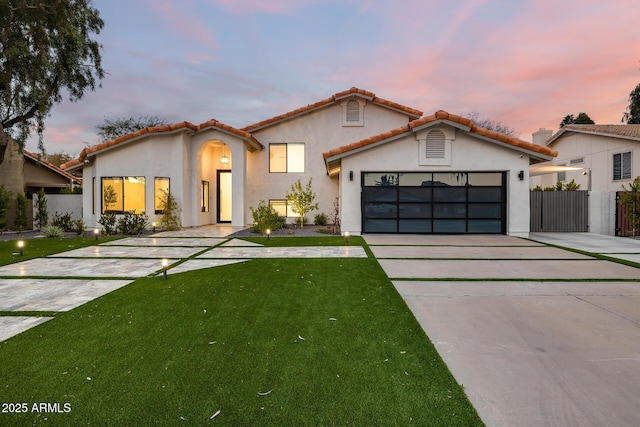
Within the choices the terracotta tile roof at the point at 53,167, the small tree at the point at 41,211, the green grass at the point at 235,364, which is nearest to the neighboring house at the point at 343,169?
the small tree at the point at 41,211

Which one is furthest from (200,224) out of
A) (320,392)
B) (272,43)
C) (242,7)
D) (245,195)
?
(320,392)

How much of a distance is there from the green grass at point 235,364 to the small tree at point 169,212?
1042cm

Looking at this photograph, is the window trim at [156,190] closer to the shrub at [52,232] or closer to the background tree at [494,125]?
the shrub at [52,232]

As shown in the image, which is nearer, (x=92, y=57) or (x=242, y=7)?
(x=92, y=57)

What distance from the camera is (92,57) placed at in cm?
1230

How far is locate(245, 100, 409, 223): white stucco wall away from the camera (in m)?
17.0

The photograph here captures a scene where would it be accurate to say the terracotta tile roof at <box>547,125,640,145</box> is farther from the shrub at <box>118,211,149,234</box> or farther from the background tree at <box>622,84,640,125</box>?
the shrub at <box>118,211,149,234</box>

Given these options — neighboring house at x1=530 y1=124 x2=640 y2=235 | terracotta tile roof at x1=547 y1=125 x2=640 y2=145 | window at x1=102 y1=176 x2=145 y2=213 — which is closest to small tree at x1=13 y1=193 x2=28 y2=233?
window at x1=102 y1=176 x2=145 y2=213

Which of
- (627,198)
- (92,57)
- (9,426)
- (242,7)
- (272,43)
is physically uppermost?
(272,43)

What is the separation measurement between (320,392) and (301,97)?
104 feet

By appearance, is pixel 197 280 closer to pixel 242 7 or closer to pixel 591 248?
pixel 591 248

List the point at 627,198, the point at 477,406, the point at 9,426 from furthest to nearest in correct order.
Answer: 1. the point at 627,198
2. the point at 477,406
3. the point at 9,426

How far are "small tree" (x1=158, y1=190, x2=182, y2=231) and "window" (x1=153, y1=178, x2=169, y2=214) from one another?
0.08 metres

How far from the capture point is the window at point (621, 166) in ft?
53.1
